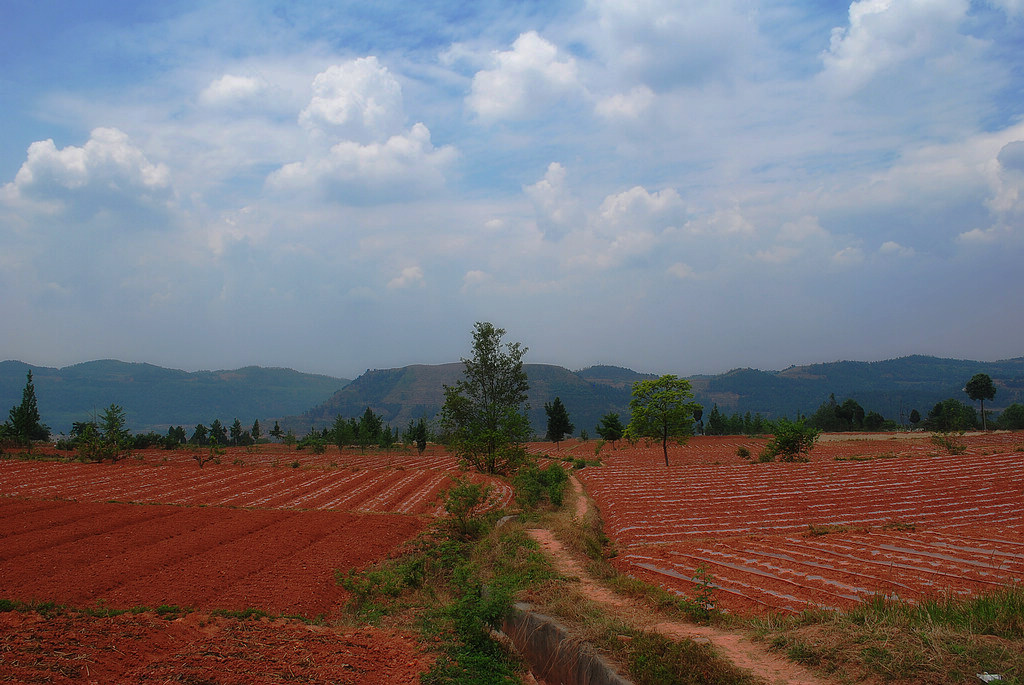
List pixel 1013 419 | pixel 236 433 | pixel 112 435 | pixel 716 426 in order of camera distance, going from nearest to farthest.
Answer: pixel 112 435 → pixel 1013 419 → pixel 236 433 → pixel 716 426

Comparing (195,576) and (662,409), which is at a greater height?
(662,409)

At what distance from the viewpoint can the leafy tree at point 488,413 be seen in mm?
25538

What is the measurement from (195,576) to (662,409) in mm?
24573

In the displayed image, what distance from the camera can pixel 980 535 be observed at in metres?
11.6

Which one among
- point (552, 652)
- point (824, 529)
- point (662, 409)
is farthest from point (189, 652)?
point (662, 409)

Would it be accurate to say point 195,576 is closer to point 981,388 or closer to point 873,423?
point 981,388

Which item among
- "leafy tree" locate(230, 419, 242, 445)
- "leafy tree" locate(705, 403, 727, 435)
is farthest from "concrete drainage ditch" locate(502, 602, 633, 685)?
"leafy tree" locate(705, 403, 727, 435)

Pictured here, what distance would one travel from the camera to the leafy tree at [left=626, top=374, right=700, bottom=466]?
99.2 feet

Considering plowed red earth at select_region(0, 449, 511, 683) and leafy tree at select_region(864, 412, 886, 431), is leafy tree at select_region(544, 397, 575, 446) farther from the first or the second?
leafy tree at select_region(864, 412, 886, 431)

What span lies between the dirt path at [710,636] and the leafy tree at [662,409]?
71.5 feet

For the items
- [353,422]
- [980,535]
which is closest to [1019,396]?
[353,422]

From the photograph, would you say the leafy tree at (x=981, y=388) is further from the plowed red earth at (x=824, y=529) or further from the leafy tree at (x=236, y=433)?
the leafy tree at (x=236, y=433)

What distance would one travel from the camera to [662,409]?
30.5 metres

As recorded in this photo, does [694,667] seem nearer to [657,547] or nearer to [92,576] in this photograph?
[657,547]
